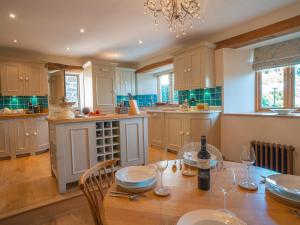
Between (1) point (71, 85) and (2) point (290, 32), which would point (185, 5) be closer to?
(2) point (290, 32)

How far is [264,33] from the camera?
9.59 feet

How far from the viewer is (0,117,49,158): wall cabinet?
389 cm

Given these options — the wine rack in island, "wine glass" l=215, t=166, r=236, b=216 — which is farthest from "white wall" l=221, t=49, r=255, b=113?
"wine glass" l=215, t=166, r=236, b=216

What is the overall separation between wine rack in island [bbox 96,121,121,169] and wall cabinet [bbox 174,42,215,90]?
186 centimetres

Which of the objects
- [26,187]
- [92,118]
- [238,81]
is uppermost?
[238,81]

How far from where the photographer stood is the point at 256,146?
2973mm

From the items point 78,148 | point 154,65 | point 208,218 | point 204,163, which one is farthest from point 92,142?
point 154,65

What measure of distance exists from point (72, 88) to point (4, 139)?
6.94ft

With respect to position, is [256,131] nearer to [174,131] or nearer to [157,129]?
[174,131]

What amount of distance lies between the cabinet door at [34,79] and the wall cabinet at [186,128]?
9.73 ft

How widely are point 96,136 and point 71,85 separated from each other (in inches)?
129

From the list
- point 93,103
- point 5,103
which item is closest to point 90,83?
point 93,103

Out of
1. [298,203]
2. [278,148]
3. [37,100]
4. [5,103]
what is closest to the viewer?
[298,203]

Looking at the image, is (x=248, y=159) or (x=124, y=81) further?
(x=124, y=81)
